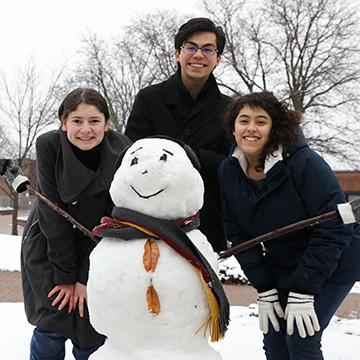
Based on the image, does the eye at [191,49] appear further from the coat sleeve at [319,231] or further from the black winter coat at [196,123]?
the coat sleeve at [319,231]

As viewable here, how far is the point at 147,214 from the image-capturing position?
1898 mm

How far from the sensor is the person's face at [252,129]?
2381 mm

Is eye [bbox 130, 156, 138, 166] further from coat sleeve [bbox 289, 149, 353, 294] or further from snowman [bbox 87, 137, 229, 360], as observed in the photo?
coat sleeve [bbox 289, 149, 353, 294]

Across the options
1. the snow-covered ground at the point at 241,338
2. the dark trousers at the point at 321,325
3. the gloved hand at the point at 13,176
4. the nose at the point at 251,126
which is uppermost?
the nose at the point at 251,126

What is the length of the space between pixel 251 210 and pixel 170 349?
886 millimetres

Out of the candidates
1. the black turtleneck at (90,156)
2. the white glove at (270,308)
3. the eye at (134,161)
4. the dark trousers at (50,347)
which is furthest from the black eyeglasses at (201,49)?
the dark trousers at (50,347)

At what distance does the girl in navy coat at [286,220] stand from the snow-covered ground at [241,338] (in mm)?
1786

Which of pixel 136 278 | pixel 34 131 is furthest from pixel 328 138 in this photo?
pixel 136 278

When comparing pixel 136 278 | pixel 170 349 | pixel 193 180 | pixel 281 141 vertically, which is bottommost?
pixel 170 349

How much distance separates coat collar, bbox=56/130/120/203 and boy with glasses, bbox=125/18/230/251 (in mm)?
404

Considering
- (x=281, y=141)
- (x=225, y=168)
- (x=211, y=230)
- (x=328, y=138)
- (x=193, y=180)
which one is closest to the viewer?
(x=193, y=180)

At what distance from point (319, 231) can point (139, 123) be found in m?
1.20

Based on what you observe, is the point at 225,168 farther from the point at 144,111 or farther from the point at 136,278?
the point at 136,278

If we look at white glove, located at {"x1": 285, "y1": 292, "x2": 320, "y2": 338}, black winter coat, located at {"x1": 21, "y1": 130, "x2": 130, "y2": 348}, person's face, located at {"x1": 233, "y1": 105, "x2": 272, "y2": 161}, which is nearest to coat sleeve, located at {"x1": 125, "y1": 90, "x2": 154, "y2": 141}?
black winter coat, located at {"x1": 21, "y1": 130, "x2": 130, "y2": 348}
